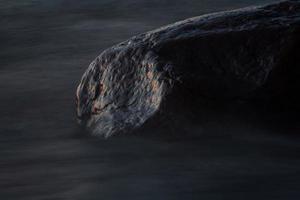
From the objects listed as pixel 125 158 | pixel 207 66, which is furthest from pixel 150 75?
pixel 125 158

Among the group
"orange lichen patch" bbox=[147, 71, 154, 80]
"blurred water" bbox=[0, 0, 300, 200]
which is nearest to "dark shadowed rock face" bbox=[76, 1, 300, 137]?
"orange lichen patch" bbox=[147, 71, 154, 80]

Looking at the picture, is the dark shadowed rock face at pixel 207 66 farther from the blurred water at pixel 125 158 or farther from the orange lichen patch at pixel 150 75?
the blurred water at pixel 125 158

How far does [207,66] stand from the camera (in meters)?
4.46

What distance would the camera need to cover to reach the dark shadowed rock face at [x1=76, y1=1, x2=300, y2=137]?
14.5 ft

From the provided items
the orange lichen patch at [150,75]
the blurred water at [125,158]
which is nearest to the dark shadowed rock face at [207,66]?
the orange lichen patch at [150,75]

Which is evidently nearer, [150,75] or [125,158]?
[125,158]

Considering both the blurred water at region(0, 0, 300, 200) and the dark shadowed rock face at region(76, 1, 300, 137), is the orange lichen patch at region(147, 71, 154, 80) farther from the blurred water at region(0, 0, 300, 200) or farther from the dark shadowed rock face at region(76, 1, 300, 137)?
the blurred water at region(0, 0, 300, 200)

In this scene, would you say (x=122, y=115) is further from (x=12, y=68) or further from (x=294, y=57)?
(x=12, y=68)

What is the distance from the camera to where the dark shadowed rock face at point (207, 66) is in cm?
441

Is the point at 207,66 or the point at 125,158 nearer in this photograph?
the point at 125,158

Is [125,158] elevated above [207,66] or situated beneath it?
situated beneath

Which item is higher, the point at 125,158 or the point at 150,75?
the point at 150,75

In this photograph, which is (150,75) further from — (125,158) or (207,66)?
(125,158)

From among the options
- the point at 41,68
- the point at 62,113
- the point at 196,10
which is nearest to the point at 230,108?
the point at 62,113
